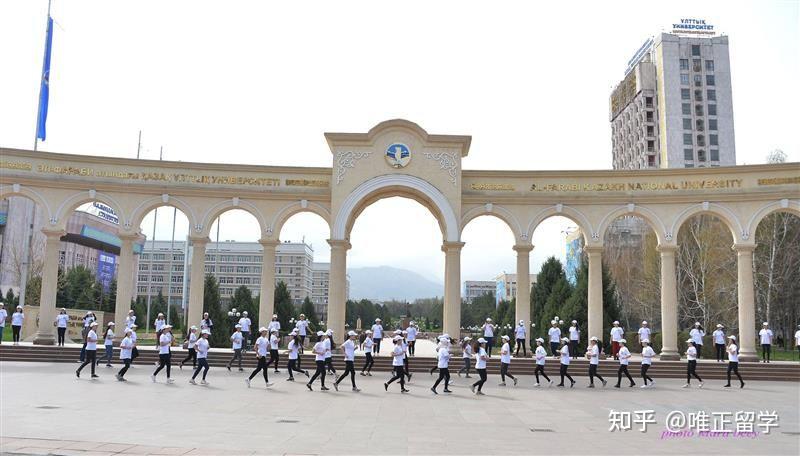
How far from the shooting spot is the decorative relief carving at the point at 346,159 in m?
27.0

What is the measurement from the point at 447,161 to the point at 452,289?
17.4ft

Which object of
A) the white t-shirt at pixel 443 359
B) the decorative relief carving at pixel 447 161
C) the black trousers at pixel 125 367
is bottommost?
the black trousers at pixel 125 367

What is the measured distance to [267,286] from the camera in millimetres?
27203

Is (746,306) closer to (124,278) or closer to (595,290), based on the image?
(595,290)

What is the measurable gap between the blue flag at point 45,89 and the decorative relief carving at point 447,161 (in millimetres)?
19004

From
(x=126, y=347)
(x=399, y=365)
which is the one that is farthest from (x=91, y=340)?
(x=399, y=365)

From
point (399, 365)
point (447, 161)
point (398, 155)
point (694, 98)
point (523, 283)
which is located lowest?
point (399, 365)

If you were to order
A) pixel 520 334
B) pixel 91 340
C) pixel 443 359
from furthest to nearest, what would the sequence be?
pixel 520 334 → pixel 91 340 → pixel 443 359

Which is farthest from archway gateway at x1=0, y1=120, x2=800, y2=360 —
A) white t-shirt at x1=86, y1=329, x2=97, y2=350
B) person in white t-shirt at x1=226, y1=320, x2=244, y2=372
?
white t-shirt at x1=86, y1=329, x2=97, y2=350

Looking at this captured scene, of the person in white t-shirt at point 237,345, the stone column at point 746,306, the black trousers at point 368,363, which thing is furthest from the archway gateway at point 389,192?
the black trousers at point 368,363

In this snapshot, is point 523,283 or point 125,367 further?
point 523,283

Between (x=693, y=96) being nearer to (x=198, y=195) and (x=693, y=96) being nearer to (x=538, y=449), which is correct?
(x=198, y=195)

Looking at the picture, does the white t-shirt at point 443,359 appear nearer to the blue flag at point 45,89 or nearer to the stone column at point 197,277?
the stone column at point 197,277

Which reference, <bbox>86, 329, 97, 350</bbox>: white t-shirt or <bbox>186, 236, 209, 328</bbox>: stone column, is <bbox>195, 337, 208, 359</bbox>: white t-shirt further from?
<bbox>186, 236, 209, 328</bbox>: stone column
